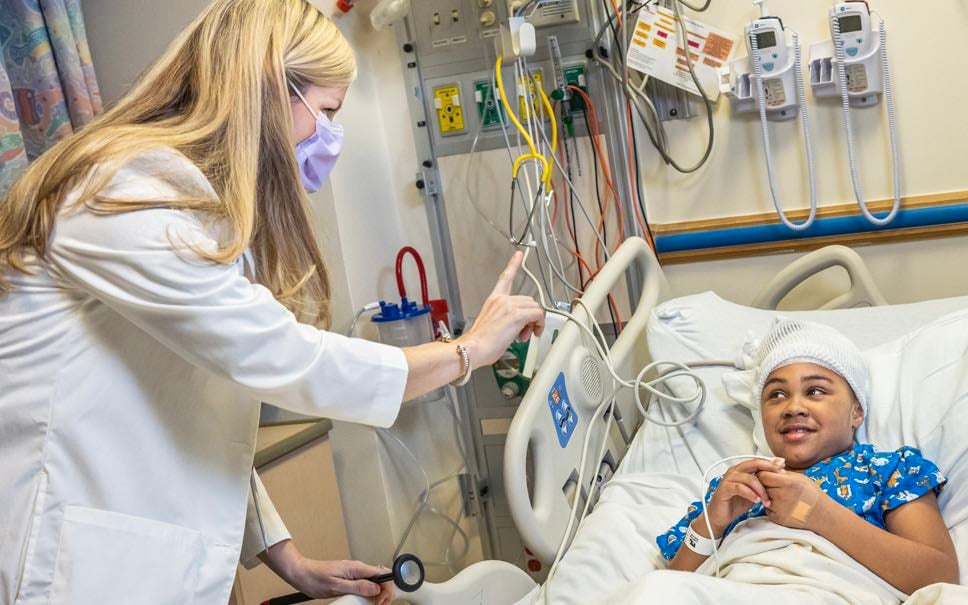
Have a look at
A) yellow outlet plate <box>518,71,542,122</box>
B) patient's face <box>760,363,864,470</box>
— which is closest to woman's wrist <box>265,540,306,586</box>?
patient's face <box>760,363,864,470</box>

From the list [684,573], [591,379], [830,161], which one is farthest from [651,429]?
[830,161]

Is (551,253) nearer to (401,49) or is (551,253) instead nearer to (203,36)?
(401,49)

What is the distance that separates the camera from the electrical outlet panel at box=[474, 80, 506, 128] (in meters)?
2.66

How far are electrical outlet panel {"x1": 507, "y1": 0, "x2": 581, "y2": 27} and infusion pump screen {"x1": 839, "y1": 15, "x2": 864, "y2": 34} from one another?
0.67 meters

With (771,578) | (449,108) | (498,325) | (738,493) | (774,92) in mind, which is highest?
(449,108)

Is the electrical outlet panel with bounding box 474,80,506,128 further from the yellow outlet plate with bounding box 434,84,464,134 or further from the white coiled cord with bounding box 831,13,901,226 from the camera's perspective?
the white coiled cord with bounding box 831,13,901,226

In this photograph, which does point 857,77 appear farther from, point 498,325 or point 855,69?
point 498,325

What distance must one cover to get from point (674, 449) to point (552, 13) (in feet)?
4.12

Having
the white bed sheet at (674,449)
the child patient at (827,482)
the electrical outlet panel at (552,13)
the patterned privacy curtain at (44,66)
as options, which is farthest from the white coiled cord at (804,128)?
the patterned privacy curtain at (44,66)

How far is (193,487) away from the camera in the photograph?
1273 mm

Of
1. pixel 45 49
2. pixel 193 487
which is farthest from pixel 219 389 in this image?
pixel 45 49

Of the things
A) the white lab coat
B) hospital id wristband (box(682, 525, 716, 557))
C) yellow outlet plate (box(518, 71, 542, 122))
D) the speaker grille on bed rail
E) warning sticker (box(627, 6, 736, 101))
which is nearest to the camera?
the white lab coat

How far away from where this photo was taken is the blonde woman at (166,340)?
3.69 ft

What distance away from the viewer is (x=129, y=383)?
1.21 meters
